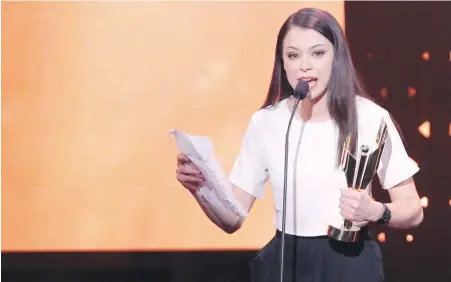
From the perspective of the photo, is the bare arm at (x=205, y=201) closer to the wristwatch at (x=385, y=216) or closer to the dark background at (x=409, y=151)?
the wristwatch at (x=385, y=216)

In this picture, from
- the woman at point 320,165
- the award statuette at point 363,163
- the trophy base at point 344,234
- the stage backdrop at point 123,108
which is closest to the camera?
the award statuette at point 363,163

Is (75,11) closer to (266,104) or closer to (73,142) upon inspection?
(73,142)

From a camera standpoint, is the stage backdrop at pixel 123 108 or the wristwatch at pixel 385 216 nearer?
the wristwatch at pixel 385 216

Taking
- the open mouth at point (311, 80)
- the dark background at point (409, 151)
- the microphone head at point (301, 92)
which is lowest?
the dark background at point (409, 151)

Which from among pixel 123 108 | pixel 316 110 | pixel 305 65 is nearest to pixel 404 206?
pixel 316 110

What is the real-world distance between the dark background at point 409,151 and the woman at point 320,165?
887 millimetres

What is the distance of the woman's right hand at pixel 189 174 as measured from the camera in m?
1.57

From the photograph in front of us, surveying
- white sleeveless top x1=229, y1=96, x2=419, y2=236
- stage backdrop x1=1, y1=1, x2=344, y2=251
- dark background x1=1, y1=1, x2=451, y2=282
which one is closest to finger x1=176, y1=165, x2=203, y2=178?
white sleeveless top x1=229, y1=96, x2=419, y2=236

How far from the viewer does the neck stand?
5.51 feet

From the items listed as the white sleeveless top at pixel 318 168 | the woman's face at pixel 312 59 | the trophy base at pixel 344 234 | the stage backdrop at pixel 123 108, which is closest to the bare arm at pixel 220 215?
the white sleeveless top at pixel 318 168

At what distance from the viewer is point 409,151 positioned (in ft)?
8.51

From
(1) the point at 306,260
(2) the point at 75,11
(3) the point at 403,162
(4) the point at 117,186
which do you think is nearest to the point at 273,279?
(1) the point at 306,260

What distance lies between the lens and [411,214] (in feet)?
5.22

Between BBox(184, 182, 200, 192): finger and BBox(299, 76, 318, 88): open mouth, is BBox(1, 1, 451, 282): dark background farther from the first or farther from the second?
BBox(184, 182, 200, 192): finger
